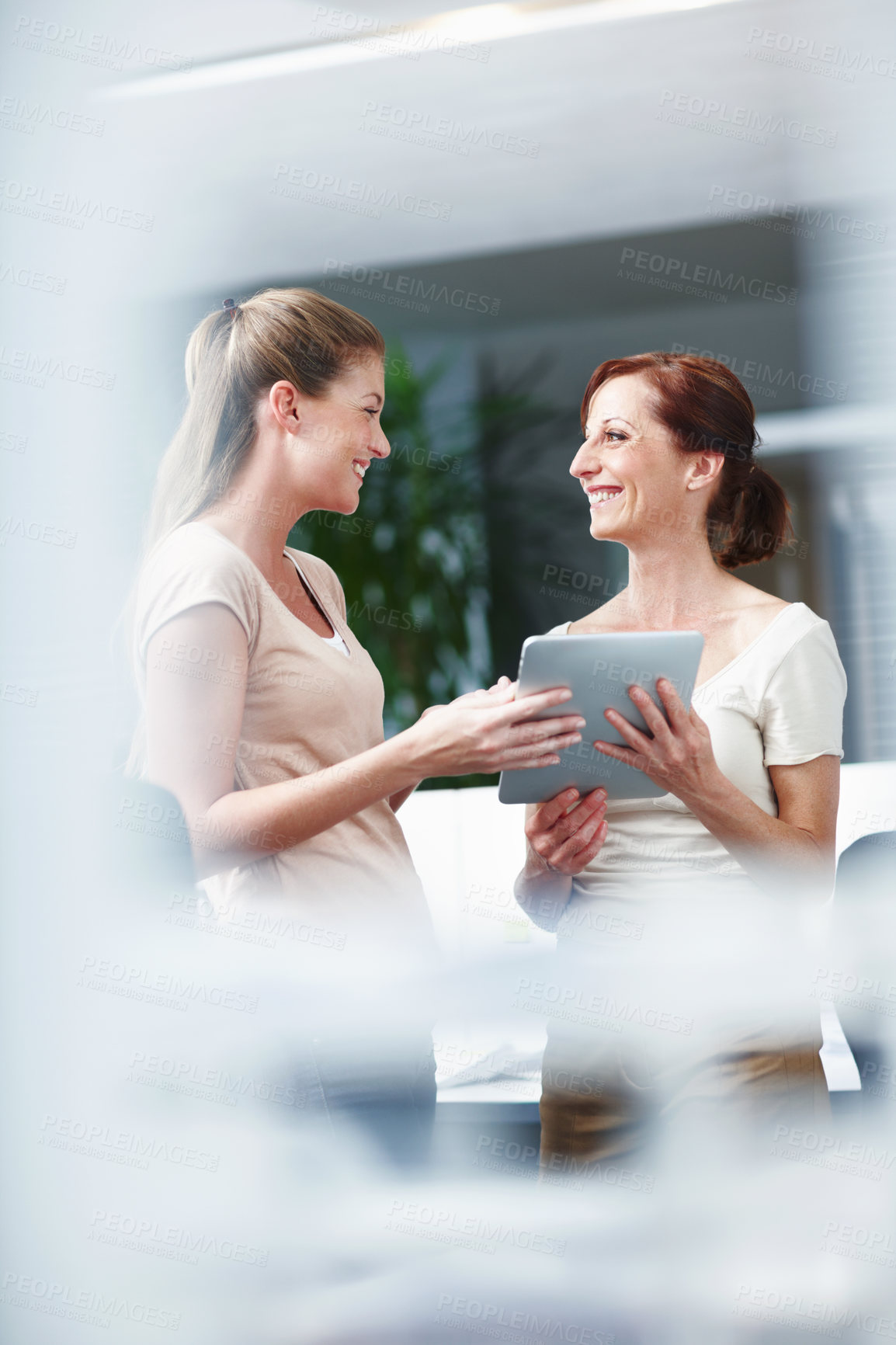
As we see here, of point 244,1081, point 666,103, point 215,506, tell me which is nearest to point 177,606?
point 215,506

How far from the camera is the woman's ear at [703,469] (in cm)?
141

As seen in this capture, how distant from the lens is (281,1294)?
118cm

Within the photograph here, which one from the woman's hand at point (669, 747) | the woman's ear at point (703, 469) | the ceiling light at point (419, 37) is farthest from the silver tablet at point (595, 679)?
the ceiling light at point (419, 37)

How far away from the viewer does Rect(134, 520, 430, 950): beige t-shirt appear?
44.4 inches

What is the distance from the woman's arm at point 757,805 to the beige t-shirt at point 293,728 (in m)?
0.28

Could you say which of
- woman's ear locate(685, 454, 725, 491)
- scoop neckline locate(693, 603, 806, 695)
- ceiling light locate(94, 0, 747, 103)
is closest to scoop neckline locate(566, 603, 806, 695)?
scoop neckline locate(693, 603, 806, 695)

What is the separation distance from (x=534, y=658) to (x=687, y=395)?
1.69 ft

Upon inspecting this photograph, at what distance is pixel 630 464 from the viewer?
1415mm

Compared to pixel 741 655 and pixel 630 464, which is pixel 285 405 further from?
pixel 741 655

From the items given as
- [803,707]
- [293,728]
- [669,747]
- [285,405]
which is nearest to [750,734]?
[803,707]

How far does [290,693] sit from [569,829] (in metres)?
0.37

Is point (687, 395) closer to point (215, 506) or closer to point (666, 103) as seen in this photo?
point (666, 103)

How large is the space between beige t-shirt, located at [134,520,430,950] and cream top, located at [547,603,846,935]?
23 cm

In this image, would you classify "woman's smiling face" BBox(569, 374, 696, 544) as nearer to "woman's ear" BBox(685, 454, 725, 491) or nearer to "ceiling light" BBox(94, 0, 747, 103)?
"woman's ear" BBox(685, 454, 725, 491)
